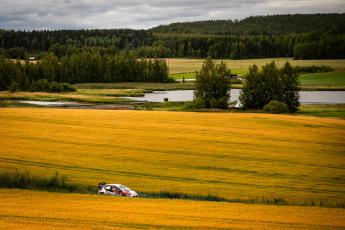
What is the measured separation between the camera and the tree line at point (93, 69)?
477 feet

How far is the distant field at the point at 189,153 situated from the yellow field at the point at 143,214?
404cm

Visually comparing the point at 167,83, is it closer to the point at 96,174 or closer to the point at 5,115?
the point at 5,115

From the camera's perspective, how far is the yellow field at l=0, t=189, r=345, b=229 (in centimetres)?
2497

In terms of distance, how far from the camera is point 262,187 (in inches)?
1446

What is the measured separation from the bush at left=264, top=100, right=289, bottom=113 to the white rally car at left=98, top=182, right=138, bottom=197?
52.5 metres

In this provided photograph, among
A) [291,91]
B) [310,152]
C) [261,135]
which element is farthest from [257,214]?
[291,91]

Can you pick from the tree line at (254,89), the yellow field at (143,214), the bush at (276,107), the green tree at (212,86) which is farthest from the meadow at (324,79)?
the yellow field at (143,214)

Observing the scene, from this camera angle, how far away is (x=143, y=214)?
Result: 2758 cm

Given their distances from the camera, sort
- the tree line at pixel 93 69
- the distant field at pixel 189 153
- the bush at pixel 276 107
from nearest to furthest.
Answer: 1. the distant field at pixel 189 153
2. the bush at pixel 276 107
3. the tree line at pixel 93 69

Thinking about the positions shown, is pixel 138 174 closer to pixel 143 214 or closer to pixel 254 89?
pixel 143 214

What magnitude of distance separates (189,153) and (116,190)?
1275 cm

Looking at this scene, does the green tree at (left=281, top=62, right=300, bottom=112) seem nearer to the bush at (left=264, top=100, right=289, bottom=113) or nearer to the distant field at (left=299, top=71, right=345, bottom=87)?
the bush at (left=264, top=100, right=289, bottom=113)

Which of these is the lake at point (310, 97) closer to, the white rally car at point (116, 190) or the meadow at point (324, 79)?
the meadow at point (324, 79)

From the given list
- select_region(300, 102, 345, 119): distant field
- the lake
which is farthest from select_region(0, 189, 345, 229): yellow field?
the lake
